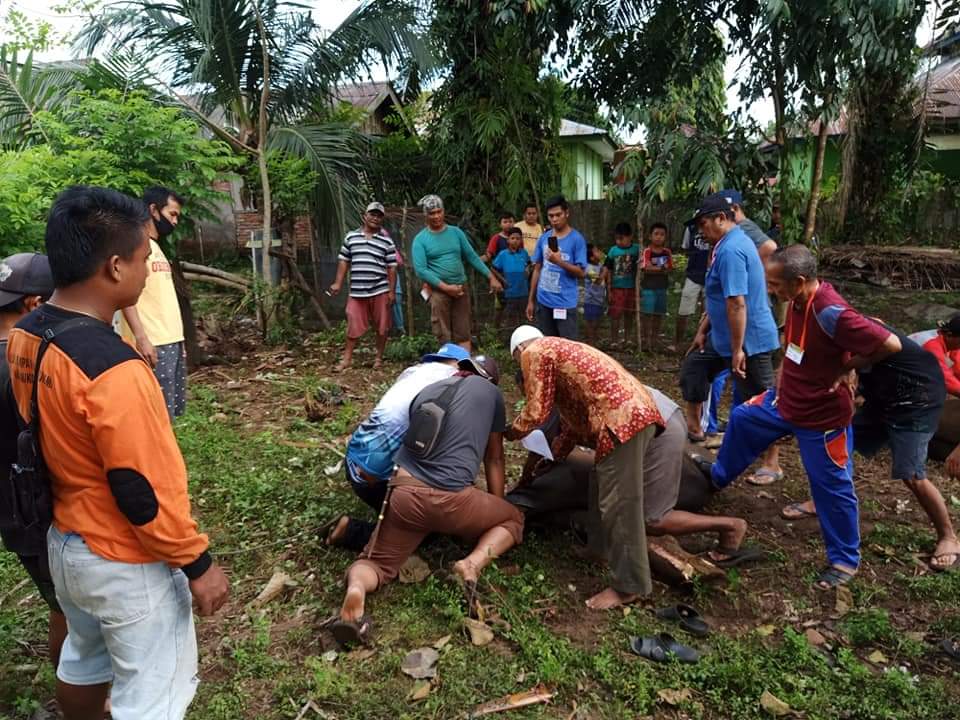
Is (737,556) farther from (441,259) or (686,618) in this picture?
(441,259)

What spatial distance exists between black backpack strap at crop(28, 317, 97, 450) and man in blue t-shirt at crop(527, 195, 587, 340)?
16.8 ft

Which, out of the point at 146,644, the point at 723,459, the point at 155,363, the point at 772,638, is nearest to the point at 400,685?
the point at 146,644

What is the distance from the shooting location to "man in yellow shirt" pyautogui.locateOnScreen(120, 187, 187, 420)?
4.35m

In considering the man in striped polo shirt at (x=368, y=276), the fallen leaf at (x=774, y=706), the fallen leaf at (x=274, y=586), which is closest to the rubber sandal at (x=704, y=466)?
the fallen leaf at (x=774, y=706)

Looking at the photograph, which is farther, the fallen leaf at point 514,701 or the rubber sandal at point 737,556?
the rubber sandal at point 737,556

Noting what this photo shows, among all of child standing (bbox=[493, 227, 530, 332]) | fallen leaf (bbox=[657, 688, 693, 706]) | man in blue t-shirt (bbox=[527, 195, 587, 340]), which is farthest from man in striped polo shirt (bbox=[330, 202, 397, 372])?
fallen leaf (bbox=[657, 688, 693, 706])

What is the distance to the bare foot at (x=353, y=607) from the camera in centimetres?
300

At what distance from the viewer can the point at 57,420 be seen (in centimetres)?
173

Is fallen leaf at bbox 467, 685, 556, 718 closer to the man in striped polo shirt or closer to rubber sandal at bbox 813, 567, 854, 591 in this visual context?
rubber sandal at bbox 813, 567, 854, 591

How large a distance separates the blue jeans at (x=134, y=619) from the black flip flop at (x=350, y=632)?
0.98m

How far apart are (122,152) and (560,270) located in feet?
14.1

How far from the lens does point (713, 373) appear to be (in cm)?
495

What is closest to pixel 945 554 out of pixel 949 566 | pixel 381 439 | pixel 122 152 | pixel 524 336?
pixel 949 566

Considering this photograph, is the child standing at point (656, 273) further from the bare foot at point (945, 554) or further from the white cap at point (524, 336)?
the white cap at point (524, 336)
